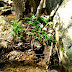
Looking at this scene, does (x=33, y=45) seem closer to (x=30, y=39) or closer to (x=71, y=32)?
(x=30, y=39)

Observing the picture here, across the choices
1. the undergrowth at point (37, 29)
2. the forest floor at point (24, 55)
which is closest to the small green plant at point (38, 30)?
the undergrowth at point (37, 29)

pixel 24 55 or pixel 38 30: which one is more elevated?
pixel 38 30

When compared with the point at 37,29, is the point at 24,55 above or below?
below

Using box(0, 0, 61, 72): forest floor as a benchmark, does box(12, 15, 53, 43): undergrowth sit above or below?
above

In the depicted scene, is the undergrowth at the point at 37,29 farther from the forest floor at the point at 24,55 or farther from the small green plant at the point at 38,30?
the forest floor at the point at 24,55

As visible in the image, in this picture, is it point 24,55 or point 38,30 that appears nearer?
point 24,55

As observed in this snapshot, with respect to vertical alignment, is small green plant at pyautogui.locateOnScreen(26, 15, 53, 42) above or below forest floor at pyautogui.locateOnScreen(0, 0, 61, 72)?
above

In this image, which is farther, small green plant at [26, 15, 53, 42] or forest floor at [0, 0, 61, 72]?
small green plant at [26, 15, 53, 42]

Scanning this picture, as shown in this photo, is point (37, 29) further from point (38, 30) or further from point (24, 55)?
point (24, 55)

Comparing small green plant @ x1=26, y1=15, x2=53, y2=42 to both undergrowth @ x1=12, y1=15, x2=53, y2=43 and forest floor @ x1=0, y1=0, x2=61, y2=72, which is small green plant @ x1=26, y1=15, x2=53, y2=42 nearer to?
undergrowth @ x1=12, y1=15, x2=53, y2=43

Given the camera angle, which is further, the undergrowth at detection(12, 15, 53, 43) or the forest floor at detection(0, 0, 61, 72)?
the undergrowth at detection(12, 15, 53, 43)

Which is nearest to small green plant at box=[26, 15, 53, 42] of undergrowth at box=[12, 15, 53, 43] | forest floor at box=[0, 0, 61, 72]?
undergrowth at box=[12, 15, 53, 43]

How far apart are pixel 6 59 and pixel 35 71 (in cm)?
92

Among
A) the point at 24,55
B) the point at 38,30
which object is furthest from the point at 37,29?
the point at 24,55
